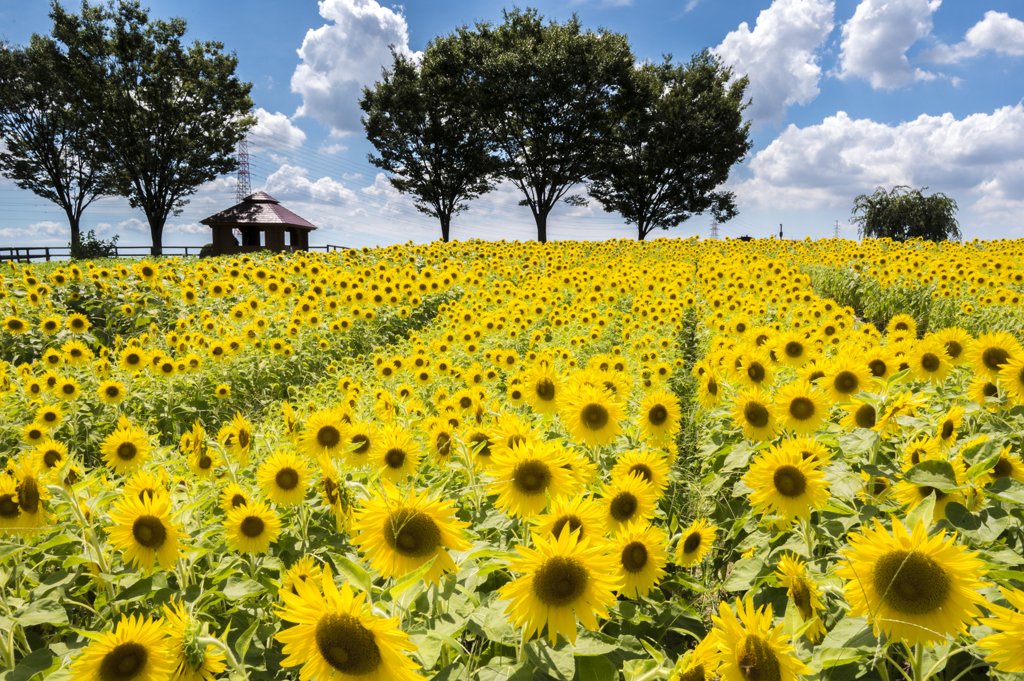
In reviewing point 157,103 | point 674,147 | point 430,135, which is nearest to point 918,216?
point 674,147

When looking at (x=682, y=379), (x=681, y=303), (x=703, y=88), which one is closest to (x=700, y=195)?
(x=703, y=88)

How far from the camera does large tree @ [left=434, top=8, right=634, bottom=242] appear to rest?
91.5 feet

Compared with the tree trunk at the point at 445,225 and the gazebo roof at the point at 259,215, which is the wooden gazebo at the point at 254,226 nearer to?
the gazebo roof at the point at 259,215

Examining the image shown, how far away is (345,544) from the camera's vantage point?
2.13 m

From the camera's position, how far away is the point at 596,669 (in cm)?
141

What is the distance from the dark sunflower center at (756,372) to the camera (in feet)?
9.87

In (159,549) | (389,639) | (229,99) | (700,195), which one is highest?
(229,99)

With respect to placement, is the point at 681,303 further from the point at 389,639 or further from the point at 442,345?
the point at 389,639

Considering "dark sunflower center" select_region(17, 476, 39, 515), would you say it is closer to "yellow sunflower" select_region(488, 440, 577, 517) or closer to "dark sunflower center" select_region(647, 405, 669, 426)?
"yellow sunflower" select_region(488, 440, 577, 517)

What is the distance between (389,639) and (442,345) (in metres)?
5.22

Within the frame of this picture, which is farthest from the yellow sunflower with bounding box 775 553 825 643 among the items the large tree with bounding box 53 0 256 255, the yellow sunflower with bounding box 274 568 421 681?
the large tree with bounding box 53 0 256 255

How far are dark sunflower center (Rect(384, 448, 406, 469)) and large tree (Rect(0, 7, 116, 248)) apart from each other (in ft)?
121

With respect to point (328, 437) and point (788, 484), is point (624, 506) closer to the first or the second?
point (788, 484)

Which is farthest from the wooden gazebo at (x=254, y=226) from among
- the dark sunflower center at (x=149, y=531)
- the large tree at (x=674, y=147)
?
the dark sunflower center at (x=149, y=531)
